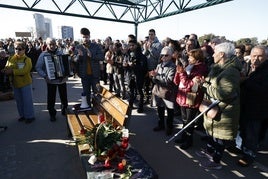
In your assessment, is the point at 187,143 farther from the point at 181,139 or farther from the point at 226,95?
the point at 226,95

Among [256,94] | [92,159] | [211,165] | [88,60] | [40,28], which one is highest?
[40,28]

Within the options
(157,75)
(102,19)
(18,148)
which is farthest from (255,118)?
(102,19)

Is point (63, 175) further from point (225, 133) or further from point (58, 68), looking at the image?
point (58, 68)

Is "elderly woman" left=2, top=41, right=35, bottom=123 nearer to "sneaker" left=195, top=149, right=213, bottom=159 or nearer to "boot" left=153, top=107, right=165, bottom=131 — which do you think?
"boot" left=153, top=107, right=165, bottom=131

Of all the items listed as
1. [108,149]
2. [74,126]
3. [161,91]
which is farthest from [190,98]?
[74,126]

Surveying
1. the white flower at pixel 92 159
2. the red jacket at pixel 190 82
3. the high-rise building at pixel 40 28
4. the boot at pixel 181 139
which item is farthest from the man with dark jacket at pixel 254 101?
the high-rise building at pixel 40 28

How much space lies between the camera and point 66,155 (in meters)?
4.77

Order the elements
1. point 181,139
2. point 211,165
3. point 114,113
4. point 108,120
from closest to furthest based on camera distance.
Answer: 1. point 211,165
2. point 114,113
3. point 108,120
4. point 181,139

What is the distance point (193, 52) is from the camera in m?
4.61

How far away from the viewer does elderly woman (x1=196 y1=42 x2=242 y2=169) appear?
370 centimetres

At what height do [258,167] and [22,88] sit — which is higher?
[22,88]

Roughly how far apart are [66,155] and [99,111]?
46.3 inches

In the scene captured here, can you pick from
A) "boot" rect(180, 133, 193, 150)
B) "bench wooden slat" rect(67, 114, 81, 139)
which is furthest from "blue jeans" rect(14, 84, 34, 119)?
"boot" rect(180, 133, 193, 150)

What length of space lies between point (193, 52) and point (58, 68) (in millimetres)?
3399
